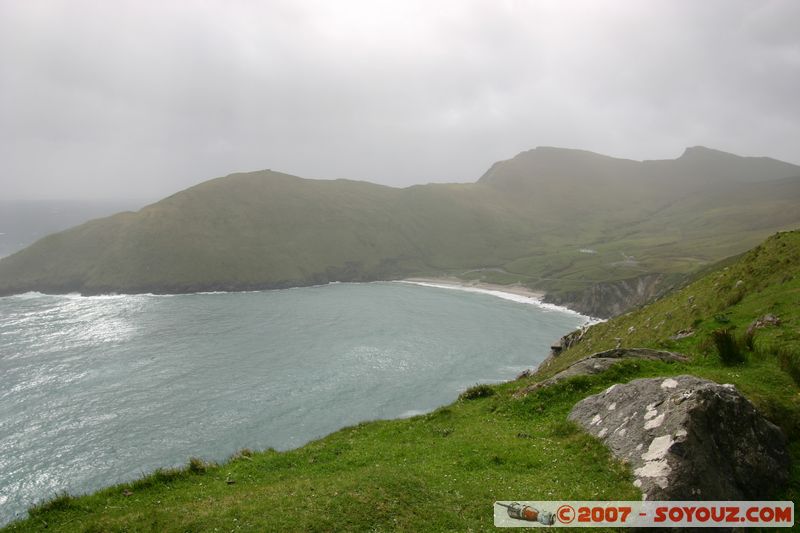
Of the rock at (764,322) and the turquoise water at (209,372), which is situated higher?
the rock at (764,322)

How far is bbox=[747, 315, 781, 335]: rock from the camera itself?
88.7ft

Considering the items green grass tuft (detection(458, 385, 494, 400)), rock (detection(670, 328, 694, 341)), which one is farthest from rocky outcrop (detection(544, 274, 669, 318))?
green grass tuft (detection(458, 385, 494, 400))

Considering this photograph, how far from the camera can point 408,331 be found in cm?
13188

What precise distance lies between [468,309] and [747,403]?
152m

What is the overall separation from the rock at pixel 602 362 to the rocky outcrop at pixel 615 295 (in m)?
142

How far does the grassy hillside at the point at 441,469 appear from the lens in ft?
50.0

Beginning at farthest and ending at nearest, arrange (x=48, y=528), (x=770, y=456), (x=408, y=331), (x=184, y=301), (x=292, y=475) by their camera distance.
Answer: (x=184, y=301) → (x=408, y=331) → (x=292, y=475) → (x=48, y=528) → (x=770, y=456)

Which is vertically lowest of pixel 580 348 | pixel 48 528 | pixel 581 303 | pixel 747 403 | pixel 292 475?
pixel 581 303

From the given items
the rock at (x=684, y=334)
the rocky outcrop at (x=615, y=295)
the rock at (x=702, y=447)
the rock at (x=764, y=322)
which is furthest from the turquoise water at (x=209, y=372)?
the rock at (x=702, y=447)

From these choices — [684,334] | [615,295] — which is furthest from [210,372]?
[615,295]

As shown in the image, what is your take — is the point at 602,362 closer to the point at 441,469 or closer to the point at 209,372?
the point at 441,469

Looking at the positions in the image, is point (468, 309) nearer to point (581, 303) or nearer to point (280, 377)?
point (581, 303)

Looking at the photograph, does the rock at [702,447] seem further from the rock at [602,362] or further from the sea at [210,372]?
the sea at [210,372]

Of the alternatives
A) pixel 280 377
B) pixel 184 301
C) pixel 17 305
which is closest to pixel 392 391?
pixel 280 377
